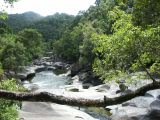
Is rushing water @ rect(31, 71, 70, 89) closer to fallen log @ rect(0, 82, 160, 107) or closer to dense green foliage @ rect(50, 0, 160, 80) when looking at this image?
dense green foliage @ rect(50, 0, 160, 80)

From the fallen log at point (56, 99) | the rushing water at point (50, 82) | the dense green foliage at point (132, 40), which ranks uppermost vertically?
the dense green foliage at point (132, 40)

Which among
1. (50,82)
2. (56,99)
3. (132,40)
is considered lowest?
(50,82)

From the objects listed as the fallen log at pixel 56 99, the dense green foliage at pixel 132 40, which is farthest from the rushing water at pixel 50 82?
the fallen log at pixel 56 99

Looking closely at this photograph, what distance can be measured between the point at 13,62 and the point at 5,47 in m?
3.77

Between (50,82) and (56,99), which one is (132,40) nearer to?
(56,99)

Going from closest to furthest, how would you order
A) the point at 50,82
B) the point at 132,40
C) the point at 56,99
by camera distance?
1. the point at 56,99
2. the point at 132,40
3. the point at 50,82

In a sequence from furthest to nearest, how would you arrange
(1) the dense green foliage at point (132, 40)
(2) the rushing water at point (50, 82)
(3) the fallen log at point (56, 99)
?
(2) the rushing water at point (50, 82) → (1) the dense green foliage at point (132, 40) → (3) the fallen log at point (56, 99)

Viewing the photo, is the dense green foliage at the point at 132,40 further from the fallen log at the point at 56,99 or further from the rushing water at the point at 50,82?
the rushing water at the point at 50,82

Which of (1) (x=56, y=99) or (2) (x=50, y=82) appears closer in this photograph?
A: (1) (x=56, y=99)

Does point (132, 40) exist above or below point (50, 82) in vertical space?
above

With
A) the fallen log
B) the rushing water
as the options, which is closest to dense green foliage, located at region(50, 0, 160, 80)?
the fallen log

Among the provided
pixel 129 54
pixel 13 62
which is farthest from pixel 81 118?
pixel 13 62

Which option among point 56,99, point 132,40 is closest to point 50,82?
point 132,40

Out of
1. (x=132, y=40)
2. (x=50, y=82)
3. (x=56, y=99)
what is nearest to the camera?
(x=56, y=99)
